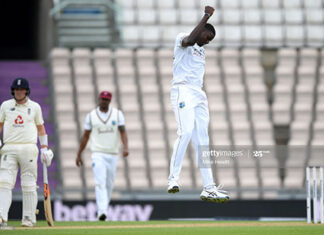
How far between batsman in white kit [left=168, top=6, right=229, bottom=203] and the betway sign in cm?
516

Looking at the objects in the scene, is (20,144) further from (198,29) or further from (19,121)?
(198,29)

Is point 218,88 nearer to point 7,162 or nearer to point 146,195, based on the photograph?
point 146,195

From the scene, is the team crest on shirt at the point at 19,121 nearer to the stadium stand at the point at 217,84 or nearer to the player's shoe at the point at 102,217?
the player's shoe at the point at 102,217

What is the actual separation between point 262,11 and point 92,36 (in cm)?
353

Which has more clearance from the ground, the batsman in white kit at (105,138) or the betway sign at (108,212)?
the batsman in white kit at (105,138)

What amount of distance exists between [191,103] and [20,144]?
2181 millimetres

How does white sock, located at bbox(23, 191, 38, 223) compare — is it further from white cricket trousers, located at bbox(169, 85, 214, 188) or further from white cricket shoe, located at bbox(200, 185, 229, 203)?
white cricket shoe, located at bbox(200, 185, 229, 203)

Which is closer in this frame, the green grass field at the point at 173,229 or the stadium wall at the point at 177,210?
the green grass field at the point at 173,229

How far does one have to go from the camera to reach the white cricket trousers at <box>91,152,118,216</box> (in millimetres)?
12109

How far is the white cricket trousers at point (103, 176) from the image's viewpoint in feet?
39.7

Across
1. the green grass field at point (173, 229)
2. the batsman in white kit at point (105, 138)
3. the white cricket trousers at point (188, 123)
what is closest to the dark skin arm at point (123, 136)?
the batsman in white kit at point (105, 138)

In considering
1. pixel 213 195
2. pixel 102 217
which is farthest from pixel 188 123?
pixel 102 217

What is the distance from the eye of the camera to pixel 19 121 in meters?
10.1

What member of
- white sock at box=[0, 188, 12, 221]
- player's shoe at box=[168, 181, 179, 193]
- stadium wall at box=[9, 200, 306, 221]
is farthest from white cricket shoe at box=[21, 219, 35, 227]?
stadium wall at box=[9, 200, 306, 221]
